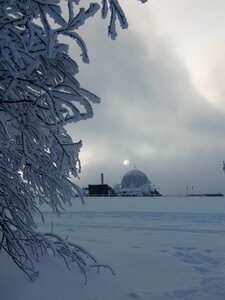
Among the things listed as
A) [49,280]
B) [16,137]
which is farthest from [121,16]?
[49,280]

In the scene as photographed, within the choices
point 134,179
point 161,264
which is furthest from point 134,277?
point 134,179

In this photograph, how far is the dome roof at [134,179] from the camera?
105812mm

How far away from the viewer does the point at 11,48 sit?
224 centimetres

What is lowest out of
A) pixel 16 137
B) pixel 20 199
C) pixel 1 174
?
pixel 20 199

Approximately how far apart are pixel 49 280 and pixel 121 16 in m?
3.10

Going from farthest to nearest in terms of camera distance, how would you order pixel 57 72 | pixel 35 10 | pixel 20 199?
pixel 20 199, pixel 57 72, pixel 35 10

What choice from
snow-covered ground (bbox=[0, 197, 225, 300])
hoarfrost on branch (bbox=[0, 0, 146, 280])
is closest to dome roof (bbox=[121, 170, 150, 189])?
snow-covered ground (bbox=[0, 197, 225, 300])

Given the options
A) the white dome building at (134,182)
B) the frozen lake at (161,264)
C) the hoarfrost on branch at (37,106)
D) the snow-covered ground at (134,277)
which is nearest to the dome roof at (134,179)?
the white dome building at (134,182)

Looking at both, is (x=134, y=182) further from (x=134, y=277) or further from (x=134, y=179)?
(x=134, y=277)

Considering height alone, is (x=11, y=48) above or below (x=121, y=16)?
below

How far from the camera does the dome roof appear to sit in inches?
4166

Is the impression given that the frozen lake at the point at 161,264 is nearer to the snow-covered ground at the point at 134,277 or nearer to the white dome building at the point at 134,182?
the snow-covered ground at the point at 134,277

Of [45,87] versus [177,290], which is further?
[177,290]

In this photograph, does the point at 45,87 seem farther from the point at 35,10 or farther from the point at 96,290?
the point at 96,290
